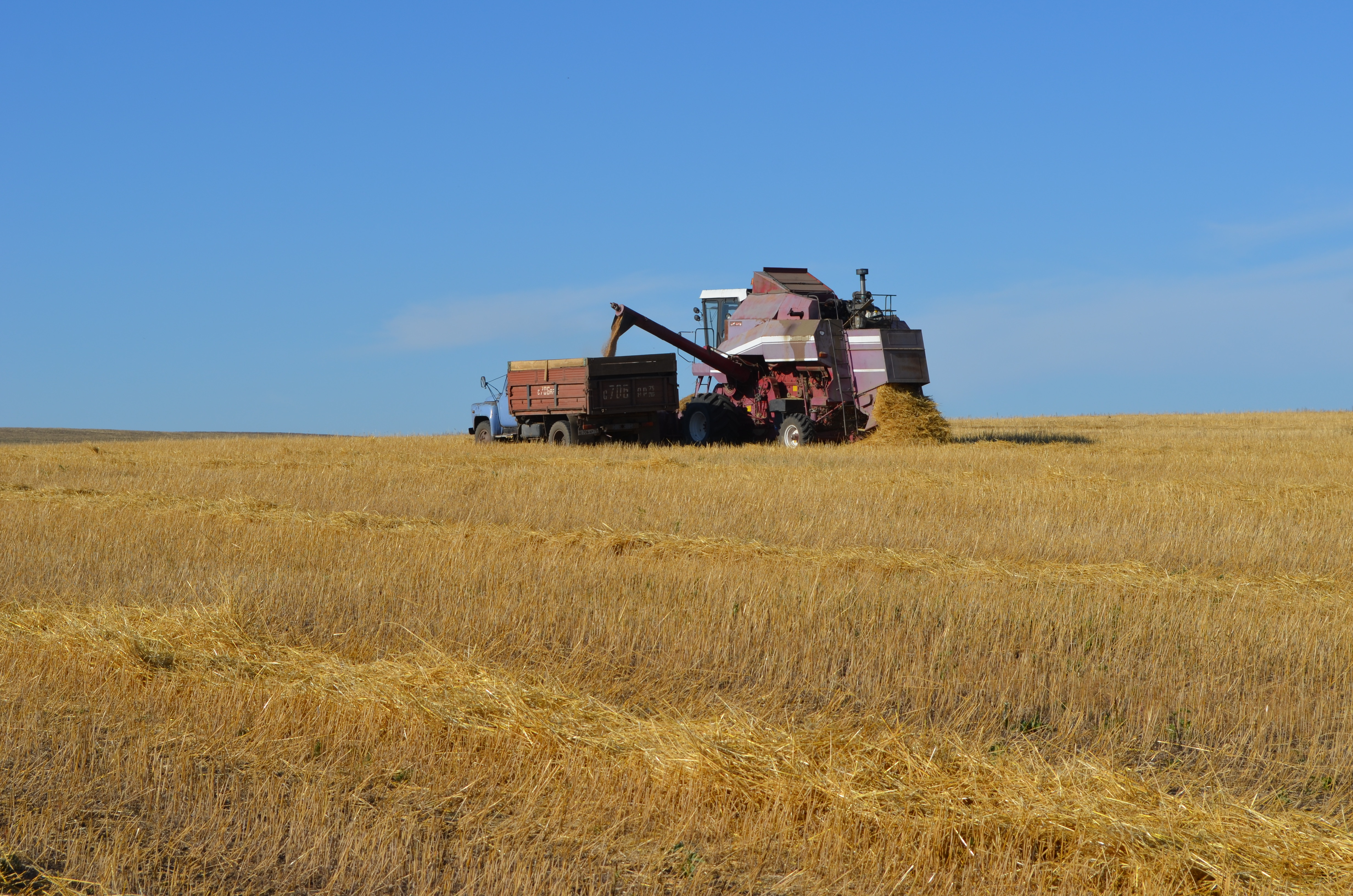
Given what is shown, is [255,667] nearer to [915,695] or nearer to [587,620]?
[587,620]

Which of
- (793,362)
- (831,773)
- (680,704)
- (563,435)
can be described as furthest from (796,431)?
(831,773)

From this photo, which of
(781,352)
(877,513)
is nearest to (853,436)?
(781,352)

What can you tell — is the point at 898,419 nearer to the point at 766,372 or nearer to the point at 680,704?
the point at 766,372

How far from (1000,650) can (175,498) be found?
9.81 m

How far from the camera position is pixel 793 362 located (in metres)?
21.1

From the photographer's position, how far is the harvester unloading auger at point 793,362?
20484 mm

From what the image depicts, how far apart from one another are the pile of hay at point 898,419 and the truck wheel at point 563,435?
5.25 metres

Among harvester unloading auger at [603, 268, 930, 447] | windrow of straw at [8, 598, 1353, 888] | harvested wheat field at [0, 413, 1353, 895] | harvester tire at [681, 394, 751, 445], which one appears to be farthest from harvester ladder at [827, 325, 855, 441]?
windrow of straw at [8, 598, 1353, 888]

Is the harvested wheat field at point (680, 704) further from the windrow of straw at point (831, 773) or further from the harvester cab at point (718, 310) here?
the harvester cab at point (718, 310)

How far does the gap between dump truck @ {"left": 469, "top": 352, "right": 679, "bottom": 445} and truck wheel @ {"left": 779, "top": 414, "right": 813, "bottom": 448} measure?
221 centimetres

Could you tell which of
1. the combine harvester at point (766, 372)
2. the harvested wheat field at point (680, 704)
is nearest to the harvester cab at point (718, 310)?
the combine harvester at point (766, 372)

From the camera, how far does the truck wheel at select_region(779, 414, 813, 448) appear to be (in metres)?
20.5

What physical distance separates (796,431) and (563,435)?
4.32 m

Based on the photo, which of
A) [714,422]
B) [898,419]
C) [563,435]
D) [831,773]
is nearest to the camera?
[831,773]
